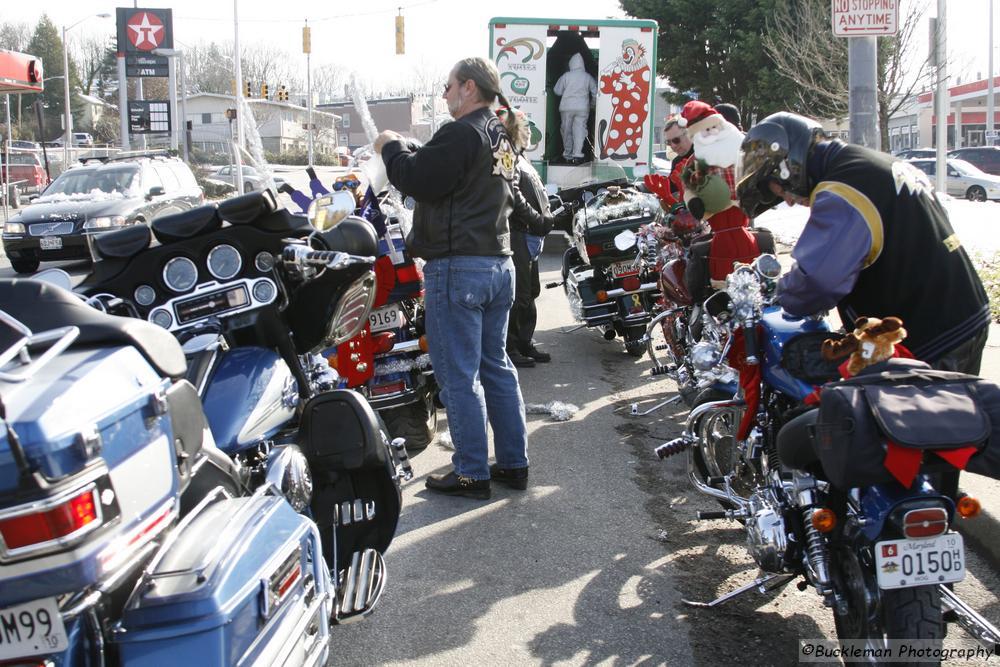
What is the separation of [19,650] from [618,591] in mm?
2410

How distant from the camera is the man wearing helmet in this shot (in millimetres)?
3111

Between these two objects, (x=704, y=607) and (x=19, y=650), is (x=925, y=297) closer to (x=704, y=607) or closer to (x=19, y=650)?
(x=704, y=607)

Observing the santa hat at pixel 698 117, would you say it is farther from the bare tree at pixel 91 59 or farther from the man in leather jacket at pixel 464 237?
the bare tree at pixel 91 59

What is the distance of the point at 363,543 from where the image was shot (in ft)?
11.3

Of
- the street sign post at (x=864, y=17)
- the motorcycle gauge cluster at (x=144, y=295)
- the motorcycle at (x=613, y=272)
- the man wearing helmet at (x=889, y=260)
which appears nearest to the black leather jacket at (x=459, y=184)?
the motorcycle gauge cluster at (x=144, y=295)

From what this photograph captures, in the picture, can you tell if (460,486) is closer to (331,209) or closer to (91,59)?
(331,209)

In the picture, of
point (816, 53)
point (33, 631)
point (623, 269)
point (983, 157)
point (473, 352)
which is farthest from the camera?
point (983, 157)

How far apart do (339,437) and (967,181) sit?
90.4 feet

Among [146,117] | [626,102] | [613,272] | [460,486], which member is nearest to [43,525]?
[460,486]

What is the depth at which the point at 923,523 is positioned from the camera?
261 cm

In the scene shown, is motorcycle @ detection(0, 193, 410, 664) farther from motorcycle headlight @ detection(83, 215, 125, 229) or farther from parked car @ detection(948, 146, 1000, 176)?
parked car @ detection(948, 146, 1000, 176)

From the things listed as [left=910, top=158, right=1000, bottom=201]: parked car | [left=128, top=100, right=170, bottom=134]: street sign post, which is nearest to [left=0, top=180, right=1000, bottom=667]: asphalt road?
[left=910, top=158, right=1000, bottom=201]: parked car

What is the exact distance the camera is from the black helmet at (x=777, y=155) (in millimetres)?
3383

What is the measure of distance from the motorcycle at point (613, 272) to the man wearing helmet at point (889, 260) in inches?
179
